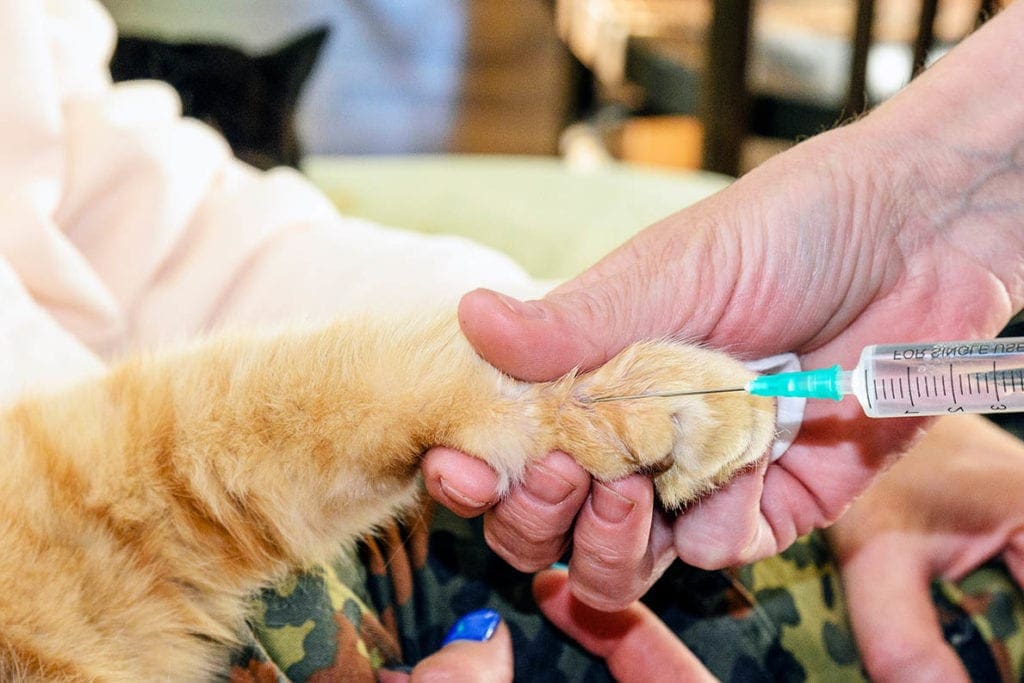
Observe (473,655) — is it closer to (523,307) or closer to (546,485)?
(546,485)

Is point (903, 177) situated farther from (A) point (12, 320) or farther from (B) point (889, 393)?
(A) point (12, 320)

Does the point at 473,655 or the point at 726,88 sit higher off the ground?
the point at 473,655

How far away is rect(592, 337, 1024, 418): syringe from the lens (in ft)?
2.41

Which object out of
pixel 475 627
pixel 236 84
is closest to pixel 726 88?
pixel 236 84

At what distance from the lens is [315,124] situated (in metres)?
2.82

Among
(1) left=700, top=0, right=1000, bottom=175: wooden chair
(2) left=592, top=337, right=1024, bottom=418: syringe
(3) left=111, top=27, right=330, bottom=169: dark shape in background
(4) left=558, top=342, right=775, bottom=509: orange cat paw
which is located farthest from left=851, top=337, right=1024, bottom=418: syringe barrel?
(1) left=700, top=0, right=1000, bottom=175: wooden chair

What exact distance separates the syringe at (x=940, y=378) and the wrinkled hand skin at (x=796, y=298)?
0.11m

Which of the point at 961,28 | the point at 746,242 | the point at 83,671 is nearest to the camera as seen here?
the point at 83,671

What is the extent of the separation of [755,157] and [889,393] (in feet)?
6.76

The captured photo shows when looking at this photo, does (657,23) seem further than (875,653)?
Yes

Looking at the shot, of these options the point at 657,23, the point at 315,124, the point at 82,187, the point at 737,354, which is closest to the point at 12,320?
the point at 82,187

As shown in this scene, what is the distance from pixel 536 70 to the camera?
3.40 metres

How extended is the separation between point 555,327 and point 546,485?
A: 11 centimetres

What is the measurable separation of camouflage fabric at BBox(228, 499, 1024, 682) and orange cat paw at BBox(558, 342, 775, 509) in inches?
8.4
